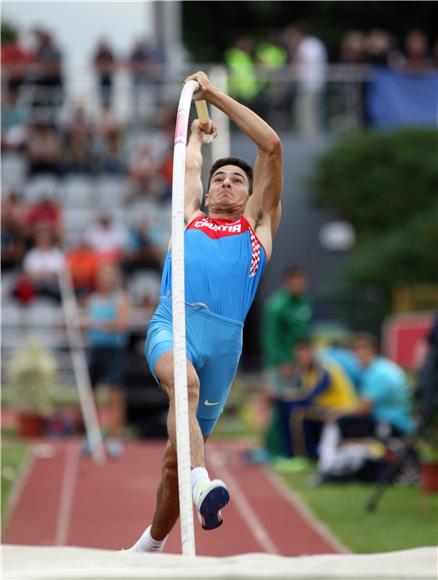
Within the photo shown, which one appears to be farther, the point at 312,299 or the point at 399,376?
the point at 312,299

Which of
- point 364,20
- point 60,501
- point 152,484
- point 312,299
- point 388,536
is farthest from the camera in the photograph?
point 364,20

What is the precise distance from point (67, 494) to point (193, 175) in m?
5.23

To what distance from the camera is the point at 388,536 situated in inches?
360

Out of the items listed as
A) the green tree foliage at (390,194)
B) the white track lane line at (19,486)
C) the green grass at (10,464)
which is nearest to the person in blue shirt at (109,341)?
the green grass at (10,464)

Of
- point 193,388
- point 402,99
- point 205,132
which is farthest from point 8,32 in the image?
point 193,388

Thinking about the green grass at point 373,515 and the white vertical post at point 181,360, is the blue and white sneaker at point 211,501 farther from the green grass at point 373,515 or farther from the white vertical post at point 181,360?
the green grass at point 373,515

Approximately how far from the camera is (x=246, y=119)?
6.29 meters

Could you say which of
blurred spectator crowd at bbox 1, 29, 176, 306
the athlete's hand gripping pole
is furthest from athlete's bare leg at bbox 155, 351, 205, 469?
blurred spectator crowd at bbox 1, 29, 176, 306

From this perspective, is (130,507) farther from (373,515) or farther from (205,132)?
(205,132)

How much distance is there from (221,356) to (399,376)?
6702 mm

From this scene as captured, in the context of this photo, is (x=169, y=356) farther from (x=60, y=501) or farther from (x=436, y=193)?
(x=436, y=193)

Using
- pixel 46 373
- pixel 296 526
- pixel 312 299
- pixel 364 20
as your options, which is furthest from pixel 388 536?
pixel 364 20

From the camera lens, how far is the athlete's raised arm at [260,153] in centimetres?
625

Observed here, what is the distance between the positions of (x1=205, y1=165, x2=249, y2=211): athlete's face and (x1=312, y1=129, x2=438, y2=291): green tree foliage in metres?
14.0
